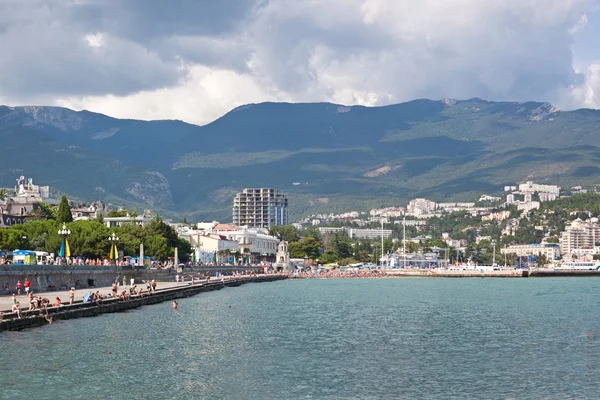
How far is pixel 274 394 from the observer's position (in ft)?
113

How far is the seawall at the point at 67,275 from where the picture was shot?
63844 mm

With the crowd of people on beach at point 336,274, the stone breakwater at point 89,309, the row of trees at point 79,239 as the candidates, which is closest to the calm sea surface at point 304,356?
the stone breakwater at point 89,309

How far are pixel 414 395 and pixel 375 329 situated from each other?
2220 centimetres

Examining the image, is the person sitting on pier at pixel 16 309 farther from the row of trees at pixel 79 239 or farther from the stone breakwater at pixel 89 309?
the row of trees at pixel 79 239

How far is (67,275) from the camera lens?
74.8 m

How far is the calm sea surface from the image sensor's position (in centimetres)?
3503

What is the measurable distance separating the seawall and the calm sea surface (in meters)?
8.08

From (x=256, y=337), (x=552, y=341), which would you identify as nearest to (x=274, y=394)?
(x=256, y=337)

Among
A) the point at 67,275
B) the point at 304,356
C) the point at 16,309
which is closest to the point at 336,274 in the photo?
the point at 67,275

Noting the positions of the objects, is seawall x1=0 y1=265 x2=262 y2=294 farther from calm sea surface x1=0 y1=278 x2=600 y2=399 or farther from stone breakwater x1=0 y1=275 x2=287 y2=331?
calm sea surface x1=0 y1=278 x2=600 y2=399

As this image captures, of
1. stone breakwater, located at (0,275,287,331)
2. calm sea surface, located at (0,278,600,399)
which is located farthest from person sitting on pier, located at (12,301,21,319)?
calm sea surface, located at (0,278,600,399)

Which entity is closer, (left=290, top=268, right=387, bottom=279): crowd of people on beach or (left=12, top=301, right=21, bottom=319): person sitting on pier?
(left=12, top=301, right=21, bottom=319): person sitting on pier

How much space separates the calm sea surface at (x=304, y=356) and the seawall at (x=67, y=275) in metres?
8.08

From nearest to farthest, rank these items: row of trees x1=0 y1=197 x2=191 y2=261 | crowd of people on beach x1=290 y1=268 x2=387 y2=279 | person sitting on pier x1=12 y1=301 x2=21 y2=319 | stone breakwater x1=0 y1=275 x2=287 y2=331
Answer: stone breakwater x1=0 y1=275 x2=287 y2=331 → person sitting on pier x1=12 y1=301 x2=21 y2=319 → row of trees x1=0 y1=197 x2=191 y2=261 → crowd of people on beach x1=290 y1=268 x2=387 y2=279
